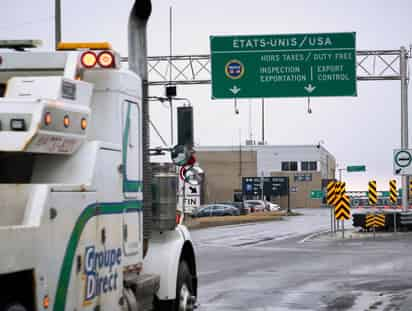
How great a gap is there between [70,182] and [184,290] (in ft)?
10.2

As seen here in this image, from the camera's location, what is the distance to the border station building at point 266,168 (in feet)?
406

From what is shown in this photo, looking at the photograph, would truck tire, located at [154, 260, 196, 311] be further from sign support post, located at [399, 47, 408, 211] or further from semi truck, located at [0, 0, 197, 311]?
sign support post, located at [399, 47, 408, 211]

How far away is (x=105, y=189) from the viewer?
7.80 meters

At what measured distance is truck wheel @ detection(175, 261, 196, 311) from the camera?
9844mm

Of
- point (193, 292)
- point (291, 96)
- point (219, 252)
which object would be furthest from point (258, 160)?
point (193, 292)

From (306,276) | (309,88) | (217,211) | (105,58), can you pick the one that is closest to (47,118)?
(105,58)

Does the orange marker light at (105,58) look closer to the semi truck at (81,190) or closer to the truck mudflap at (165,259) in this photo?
the semi truck at (81,190)

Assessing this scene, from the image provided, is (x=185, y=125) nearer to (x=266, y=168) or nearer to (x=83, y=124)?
(x=83, y=124)

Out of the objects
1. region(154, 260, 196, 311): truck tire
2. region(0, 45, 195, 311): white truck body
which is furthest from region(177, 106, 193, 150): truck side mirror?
region(154, 260, 196, 311): truck tire

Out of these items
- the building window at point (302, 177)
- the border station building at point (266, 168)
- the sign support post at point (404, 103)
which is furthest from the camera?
the building window at point (302, 177)

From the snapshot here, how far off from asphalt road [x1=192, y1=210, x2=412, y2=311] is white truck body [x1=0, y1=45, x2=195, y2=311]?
214 inches

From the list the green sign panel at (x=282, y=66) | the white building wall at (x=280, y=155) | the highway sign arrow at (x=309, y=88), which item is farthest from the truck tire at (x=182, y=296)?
the white building wall at (x=280, y=155)

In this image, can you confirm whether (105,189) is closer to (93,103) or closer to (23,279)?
(93,103)

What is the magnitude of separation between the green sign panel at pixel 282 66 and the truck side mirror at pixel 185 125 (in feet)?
88.3
